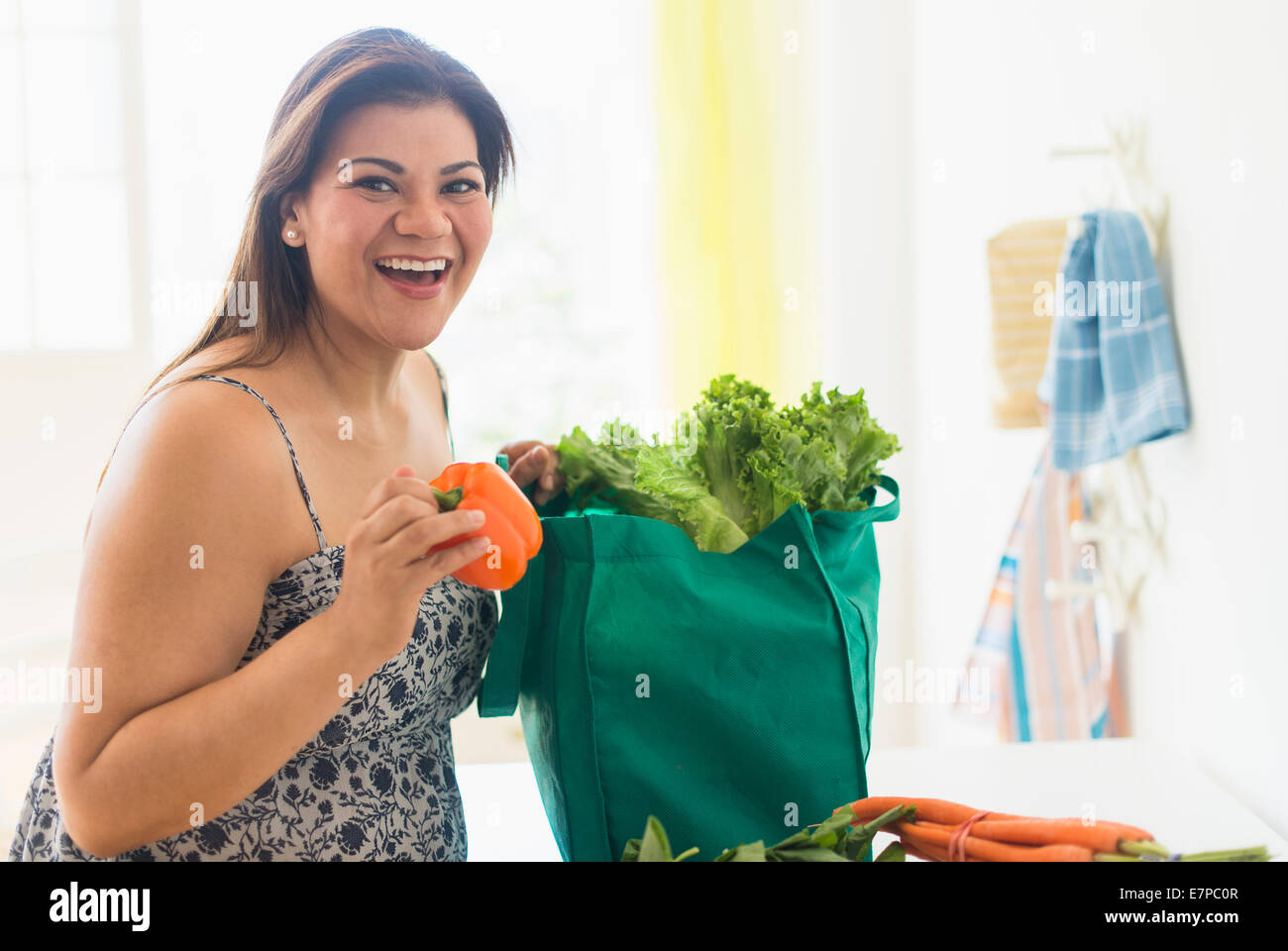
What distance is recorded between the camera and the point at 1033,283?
1.67 m

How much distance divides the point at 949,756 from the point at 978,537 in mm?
993

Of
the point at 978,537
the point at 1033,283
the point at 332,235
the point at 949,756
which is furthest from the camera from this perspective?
the point at 978,537

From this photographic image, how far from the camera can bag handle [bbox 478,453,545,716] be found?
947 millimetres

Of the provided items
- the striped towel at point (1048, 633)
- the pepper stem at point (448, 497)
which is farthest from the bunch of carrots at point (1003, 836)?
the striped towel at point (1048, 633)

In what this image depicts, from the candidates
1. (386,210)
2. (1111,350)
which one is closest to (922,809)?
(386,210)

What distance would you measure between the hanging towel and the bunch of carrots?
3.27ft

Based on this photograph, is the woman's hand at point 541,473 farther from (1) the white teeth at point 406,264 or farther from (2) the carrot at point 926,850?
(2) the carrot at point 926,850

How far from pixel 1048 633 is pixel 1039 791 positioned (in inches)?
19.7

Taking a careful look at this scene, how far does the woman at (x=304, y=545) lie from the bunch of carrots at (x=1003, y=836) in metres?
0.40

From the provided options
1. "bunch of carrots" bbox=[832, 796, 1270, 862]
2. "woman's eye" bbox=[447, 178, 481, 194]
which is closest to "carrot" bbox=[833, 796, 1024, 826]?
"bunch of carrots" bbox=[832, 796, 1270, 862]

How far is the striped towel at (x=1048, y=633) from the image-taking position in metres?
1.60

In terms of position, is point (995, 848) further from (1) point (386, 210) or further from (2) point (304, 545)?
(1) point (386, 210)
